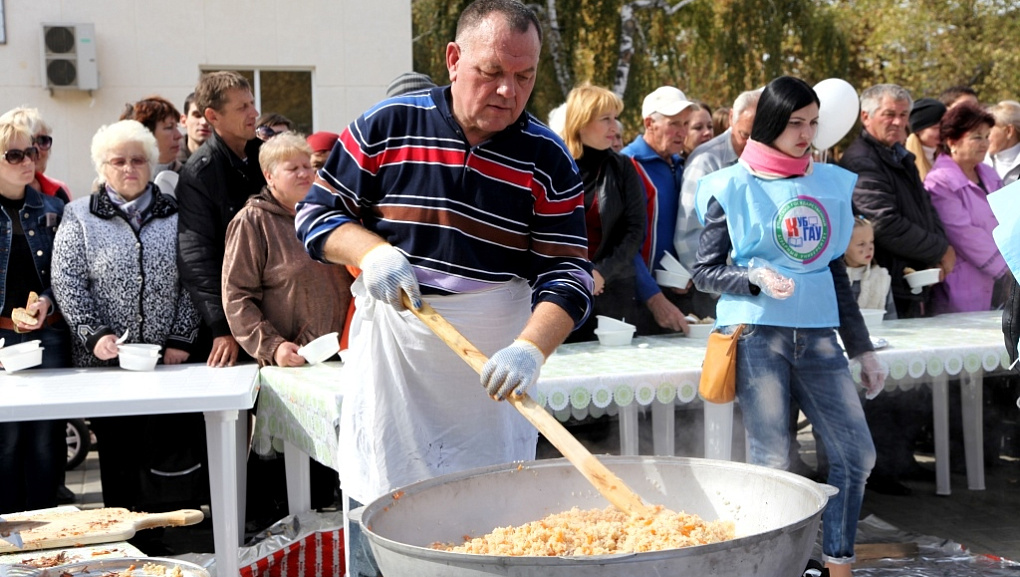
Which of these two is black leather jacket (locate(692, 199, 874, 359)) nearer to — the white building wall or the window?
the white building wall

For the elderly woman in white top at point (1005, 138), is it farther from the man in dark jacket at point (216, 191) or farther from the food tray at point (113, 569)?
the food tray at point (113, 569)

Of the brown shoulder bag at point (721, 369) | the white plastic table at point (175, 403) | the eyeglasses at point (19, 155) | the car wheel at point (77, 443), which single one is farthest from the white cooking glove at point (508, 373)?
the car wheel at point (77, 443)

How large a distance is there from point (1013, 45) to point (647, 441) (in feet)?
61.0

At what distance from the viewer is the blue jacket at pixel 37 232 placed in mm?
4484

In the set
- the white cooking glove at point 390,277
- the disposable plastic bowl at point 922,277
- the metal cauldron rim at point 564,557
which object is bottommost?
the metal cauldron rim at point 564,557

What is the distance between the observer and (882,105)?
552 cm

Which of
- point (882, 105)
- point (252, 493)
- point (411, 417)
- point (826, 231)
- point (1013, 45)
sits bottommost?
point (252, 493)

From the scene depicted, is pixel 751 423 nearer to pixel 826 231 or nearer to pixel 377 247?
pixel 826 231

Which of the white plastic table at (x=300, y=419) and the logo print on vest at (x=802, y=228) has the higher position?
the logo print on vest at (x=802, y=228)

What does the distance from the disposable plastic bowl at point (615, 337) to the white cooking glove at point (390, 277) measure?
2.34 metres

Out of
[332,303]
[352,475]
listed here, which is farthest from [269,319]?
[352,475]

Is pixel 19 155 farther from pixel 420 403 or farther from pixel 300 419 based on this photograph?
pixel 420 403

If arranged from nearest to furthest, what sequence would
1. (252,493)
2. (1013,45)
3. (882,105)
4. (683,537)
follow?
(683,537), (252,493), (882,105), (1013,45)

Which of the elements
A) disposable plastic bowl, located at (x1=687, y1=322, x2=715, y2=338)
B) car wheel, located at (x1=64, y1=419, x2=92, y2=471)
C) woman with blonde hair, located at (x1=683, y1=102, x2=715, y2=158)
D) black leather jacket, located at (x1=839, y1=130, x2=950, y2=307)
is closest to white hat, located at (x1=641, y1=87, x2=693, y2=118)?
woman with blonde hair, located at (x1=683, y1=102, x2=715, y2=158)
